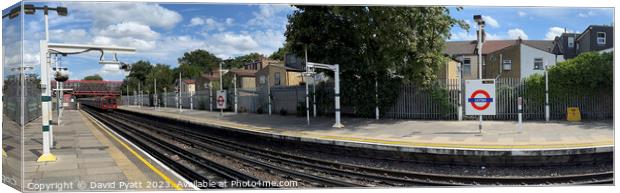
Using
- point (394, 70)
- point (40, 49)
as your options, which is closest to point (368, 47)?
point (394, 70)

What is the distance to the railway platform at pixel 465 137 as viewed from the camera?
8656 mm

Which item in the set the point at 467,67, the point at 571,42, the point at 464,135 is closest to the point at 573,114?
the point at 571,42

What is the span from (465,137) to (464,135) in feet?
1.34

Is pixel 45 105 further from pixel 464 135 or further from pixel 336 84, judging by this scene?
pixel 464 135

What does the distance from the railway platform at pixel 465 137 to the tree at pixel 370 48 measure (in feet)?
5.69

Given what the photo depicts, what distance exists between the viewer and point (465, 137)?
35.4 ft

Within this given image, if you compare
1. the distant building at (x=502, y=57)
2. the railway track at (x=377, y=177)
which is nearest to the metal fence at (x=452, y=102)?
the distant building at (x=502, y=57)

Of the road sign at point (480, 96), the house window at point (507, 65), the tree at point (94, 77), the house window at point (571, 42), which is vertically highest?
the house window at point (507, 65)

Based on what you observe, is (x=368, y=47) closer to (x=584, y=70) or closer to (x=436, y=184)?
(x=584, y=70)

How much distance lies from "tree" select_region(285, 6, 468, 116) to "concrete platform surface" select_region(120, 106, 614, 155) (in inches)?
68.8

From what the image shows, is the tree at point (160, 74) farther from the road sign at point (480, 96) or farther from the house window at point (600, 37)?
the house window at point (600, 37)

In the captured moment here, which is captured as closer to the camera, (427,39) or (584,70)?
(584,70)

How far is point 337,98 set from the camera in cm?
1477

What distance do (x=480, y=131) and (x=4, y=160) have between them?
10305 millimetres
